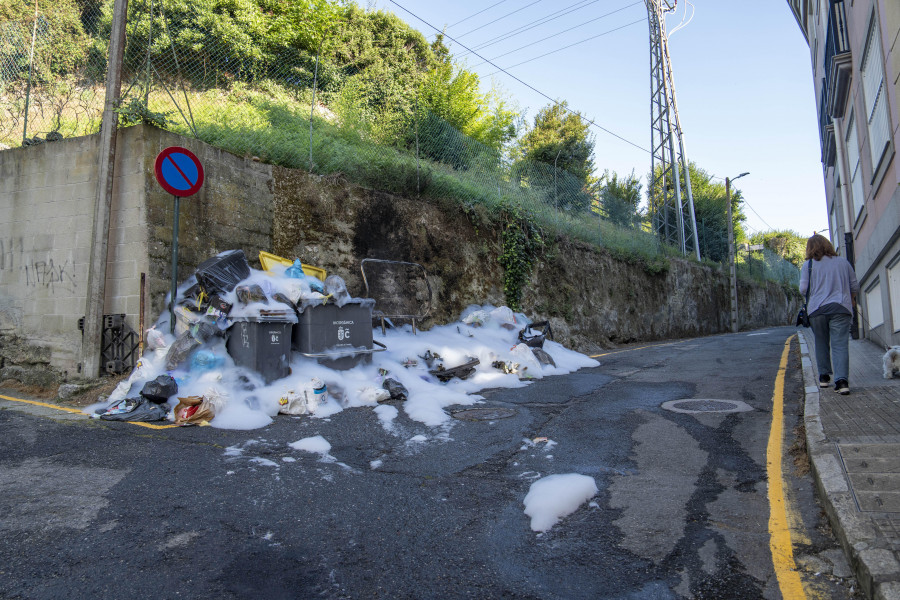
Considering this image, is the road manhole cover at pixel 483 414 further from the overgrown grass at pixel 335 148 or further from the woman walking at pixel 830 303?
the overgrown grass at pixel 335 148

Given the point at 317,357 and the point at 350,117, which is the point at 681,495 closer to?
the point at 317,357

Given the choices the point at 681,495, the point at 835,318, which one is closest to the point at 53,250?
the point at 681,495

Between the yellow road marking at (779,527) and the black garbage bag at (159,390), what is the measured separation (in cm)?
565

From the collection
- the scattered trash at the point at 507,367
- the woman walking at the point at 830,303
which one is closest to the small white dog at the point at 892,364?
the woman walking at the point at 830,303

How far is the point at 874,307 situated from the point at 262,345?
37.5 feet

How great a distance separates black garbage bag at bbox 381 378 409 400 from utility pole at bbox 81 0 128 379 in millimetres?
3771

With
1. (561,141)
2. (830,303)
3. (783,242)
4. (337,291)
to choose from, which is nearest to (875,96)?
(830,303)

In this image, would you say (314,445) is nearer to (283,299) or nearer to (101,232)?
(283,299)

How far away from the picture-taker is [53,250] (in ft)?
25.9

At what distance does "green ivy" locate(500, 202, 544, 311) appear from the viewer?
13.9m

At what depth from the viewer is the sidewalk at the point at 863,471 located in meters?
2.36

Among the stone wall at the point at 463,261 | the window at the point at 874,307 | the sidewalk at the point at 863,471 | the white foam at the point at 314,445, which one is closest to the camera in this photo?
the sidewalk at the point at 863,471

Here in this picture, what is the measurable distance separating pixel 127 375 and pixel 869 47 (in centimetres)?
1227

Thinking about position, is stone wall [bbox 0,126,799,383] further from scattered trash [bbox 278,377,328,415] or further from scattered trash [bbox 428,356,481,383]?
scattered trash [bbox 428,356,481,383]
